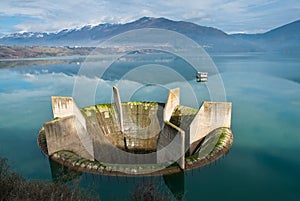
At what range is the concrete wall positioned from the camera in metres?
10.8

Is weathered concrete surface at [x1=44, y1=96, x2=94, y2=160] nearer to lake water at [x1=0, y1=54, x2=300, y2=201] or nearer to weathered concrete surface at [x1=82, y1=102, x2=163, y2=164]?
weathered concrete surface at [x1=82, y1=102, x2=163, y2=164]

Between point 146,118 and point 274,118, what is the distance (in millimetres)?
9793

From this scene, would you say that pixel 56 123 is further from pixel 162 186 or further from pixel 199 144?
pixel 199 144

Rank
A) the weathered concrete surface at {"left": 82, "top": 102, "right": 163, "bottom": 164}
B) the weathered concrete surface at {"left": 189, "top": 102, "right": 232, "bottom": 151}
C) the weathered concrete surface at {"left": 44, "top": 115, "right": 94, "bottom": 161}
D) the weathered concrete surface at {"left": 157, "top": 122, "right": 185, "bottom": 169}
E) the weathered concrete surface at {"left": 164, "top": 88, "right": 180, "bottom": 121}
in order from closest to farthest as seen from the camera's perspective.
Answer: the weathered concrete surface at {"left": 157, "top": 122, "right": 185, "bottom": 169} < the weathered concrete surface at {"left": 44, "top": 115, "right": 94, "bottom": 161} < the weathered concrete surface at {"left": 189, "top": 102, "right": 232, "bottom": 151} < the weathered concrete surface at {"left": 82, "top": 102, "right": 163, "bottom": 164} < the weathered concrete surface at {"left": 164, "top": 88, "right": 180, "bottom": 121}

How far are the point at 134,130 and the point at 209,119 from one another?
4.01m

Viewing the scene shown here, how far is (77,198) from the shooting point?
5.03 m

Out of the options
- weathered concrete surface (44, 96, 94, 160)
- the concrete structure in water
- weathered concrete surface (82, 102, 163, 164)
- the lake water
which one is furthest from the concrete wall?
weathered concrete surface (44, 96, 94, 160)

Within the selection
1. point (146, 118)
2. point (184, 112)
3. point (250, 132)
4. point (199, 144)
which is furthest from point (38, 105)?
point (250, 132)

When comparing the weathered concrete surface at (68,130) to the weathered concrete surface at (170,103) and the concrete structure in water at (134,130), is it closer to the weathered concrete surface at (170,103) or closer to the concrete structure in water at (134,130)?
the concrete structure in water at (134,130)

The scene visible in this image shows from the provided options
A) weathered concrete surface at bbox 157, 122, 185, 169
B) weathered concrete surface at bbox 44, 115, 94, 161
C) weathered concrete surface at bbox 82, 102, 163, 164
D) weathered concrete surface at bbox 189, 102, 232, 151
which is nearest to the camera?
weathered concrete surface at bbox 157, 122, 185, 169

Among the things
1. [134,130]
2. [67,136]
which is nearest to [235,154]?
[134,130]

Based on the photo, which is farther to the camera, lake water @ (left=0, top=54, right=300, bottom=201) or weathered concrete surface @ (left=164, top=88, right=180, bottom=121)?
weathered concrete surface @ (left=164, top=88, right=180, bottom=121)

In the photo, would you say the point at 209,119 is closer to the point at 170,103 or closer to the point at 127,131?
the point at 170,103

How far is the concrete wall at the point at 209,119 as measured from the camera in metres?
10.8
